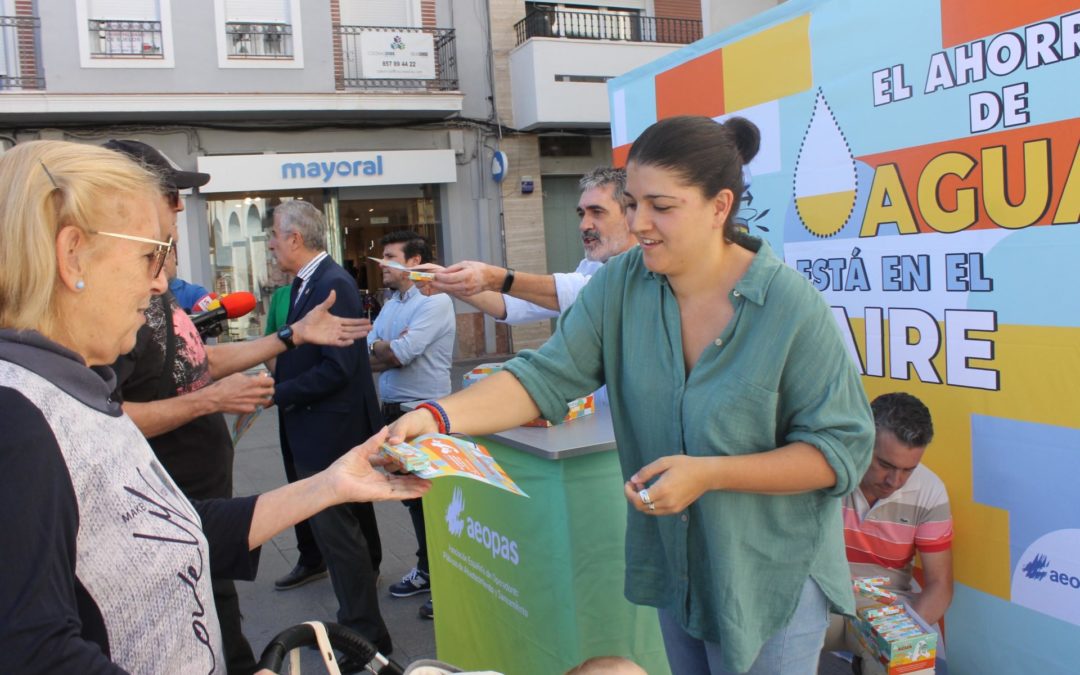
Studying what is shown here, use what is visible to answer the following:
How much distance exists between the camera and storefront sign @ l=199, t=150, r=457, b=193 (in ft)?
41.7

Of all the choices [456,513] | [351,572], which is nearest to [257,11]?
[351,572]

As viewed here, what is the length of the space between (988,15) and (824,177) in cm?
80

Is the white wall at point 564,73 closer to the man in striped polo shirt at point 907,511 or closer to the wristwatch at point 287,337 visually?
the wristwatch at point 287,337

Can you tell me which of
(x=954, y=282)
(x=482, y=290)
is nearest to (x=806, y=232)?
(x=954, y=282)

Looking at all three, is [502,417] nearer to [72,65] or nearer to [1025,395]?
[1025,395]

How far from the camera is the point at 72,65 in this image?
11906 mm

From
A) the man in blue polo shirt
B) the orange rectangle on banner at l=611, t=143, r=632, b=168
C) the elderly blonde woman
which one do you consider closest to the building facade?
the man in blue polo shirt

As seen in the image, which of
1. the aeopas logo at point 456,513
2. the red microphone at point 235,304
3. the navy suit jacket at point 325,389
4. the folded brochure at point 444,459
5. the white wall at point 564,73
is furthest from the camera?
the white wall at point 564,73

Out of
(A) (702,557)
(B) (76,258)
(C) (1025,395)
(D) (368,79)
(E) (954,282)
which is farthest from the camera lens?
(D) (368,79)

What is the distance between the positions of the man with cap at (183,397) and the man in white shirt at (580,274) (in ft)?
2.90

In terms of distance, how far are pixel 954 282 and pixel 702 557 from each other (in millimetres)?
1475

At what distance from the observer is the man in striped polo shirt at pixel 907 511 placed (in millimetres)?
2795

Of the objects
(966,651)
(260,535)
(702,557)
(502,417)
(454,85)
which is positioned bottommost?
(966,651)

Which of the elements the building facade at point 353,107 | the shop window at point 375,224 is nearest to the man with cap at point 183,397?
the building facade at point 353,107
